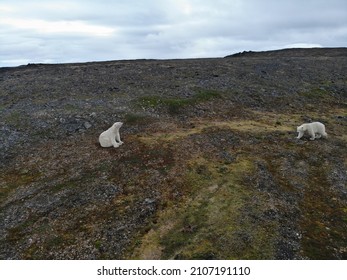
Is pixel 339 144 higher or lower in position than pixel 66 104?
lower

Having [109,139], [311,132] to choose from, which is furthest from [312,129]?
[109,139]

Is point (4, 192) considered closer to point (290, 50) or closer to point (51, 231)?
point (51, 231)

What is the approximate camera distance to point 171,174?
22531 mm

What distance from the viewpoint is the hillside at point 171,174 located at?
658 inches

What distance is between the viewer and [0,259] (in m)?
16.1

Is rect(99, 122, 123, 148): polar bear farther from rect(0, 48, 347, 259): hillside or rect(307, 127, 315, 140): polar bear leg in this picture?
rect(307, 127, 315, 140): polar bear leg

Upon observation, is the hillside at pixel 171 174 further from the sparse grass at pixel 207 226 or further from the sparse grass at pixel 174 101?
the sparse grass at pixel 174 101

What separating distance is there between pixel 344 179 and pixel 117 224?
14882 millimetres

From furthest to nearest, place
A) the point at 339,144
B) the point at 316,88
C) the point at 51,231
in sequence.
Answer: the point at 316,88 → the point at 339,144 → the point at 51,231

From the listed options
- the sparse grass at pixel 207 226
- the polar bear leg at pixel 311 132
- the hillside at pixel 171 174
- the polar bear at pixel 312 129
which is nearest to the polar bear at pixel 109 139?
the hillside at pixel 171 174

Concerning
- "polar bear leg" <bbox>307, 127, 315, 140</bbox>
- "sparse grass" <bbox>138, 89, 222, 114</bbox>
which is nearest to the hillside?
→ "sparse grass" <bbox>138, 89, 222, 114</bbox>

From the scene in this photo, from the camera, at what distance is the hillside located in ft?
54.9

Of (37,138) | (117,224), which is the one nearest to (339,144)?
(117,224)

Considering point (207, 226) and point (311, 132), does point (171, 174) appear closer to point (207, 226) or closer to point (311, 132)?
point (207, 226)
